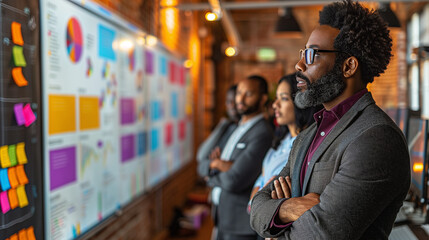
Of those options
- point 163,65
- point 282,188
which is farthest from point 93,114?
point 163,65

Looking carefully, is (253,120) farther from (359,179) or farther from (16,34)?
(359,179)

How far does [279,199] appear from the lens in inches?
56.2

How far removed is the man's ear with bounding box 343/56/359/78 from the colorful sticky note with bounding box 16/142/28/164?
1.39 metres

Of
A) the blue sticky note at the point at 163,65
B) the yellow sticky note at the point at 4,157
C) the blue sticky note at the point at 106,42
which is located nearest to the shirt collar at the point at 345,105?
the yellow sticky note at the point at 4,157

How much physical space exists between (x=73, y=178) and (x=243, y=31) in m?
7.53

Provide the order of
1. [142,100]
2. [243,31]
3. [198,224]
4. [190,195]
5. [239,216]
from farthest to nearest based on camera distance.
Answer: [243,31] → [190,195] → [198,224] → [142,100] → [239,216]

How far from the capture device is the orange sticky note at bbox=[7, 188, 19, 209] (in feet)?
5.85

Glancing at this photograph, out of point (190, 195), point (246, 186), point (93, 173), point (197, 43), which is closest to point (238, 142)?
point (246, 186)

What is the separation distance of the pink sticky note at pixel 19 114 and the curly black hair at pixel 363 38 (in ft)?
4.44

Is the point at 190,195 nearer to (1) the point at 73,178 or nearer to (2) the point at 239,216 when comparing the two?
(2) the point at 239,216

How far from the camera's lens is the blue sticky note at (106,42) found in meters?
2.84

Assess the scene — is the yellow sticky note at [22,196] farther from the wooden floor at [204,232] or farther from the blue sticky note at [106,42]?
the wooden floor at [204,232]

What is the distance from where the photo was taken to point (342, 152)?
124 centimetres

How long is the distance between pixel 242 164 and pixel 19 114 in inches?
58.5
